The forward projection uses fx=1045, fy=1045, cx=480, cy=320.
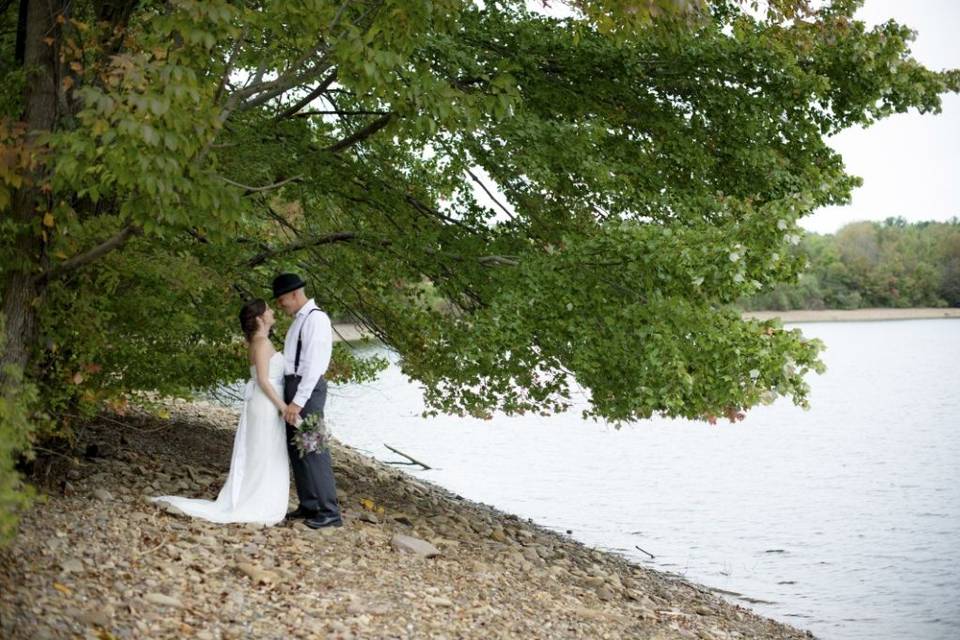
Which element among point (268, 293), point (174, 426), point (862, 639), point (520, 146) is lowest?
point (862, 639)

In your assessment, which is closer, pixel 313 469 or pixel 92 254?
pixel 92 254

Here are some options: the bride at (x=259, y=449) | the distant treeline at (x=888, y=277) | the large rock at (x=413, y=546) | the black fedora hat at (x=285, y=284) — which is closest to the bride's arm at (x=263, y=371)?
the bride at (x=259, y=449)

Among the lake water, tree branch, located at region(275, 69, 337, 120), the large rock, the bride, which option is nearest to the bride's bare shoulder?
the bride

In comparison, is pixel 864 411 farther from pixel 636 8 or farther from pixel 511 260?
pixel 636 8

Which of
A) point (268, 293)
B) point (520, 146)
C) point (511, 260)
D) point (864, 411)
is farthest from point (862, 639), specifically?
point (864, 411)

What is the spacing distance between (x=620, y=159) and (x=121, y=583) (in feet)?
23.2

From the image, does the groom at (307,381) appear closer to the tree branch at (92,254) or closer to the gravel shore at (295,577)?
the gravel shore at (295,577)

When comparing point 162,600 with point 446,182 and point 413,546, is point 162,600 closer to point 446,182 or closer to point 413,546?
point 413,546

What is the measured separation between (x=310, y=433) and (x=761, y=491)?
14.9 metres

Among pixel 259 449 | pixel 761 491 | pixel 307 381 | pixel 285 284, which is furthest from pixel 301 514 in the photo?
pixel 761 491

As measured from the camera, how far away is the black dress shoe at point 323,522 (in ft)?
29.4

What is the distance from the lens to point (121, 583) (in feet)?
21.9

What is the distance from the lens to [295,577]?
755 cm

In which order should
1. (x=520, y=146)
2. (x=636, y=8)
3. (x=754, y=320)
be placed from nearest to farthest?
1. (x=636, y=8)
2. (x=754, y=320)
3. (x=520, y=146)
